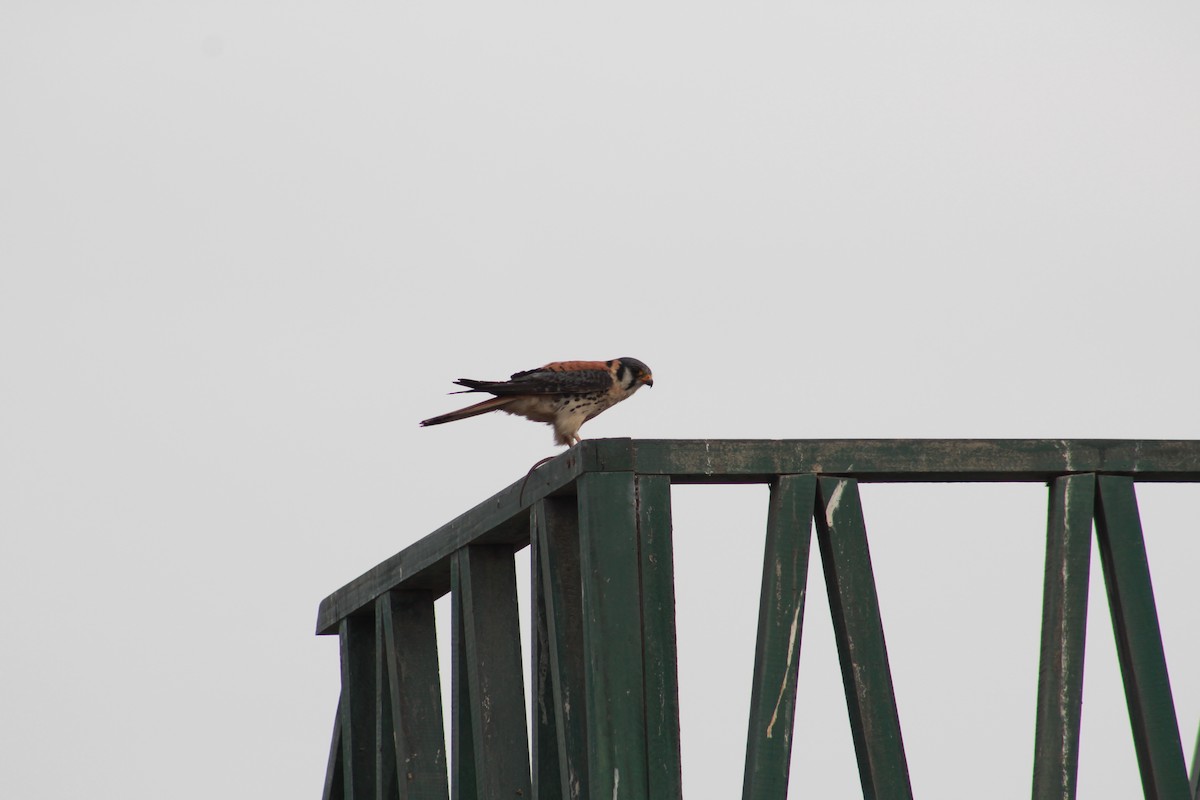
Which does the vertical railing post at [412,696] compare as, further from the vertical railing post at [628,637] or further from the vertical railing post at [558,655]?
the vertical railing post at [628,637]

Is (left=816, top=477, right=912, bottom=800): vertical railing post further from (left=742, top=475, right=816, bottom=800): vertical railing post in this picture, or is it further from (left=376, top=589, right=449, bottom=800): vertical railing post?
(left=376, top=589, right=449, bottom=800): vertical railing post

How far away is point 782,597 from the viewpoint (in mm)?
5695

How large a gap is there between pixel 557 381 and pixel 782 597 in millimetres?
3680

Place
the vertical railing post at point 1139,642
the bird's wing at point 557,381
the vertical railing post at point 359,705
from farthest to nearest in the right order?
1. the bird's wing at point 557,381
2. the vertical railing post at point 359,705
3. the vertical railing post at point 1139,642

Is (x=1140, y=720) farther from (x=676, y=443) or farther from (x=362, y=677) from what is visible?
(x=362, y=677)

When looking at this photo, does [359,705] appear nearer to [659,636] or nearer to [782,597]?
[659,636]

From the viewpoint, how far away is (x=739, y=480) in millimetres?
5828

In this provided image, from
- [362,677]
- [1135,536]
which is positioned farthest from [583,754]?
[362,677]

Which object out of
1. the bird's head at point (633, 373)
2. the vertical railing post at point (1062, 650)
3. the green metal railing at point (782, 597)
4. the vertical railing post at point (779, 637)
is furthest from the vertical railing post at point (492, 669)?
the bird's head at point (633, 373)

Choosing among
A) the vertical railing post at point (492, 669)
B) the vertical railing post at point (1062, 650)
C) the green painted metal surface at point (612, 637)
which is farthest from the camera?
the vertical railing post at point (492, 669)

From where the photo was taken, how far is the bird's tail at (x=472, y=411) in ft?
28.5

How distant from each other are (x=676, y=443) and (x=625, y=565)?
40cm

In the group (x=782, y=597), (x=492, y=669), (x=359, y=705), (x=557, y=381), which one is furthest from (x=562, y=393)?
(x=782, y=597)

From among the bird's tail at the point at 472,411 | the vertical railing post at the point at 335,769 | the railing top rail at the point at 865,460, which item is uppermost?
the bird's tail at the point at 472,411
